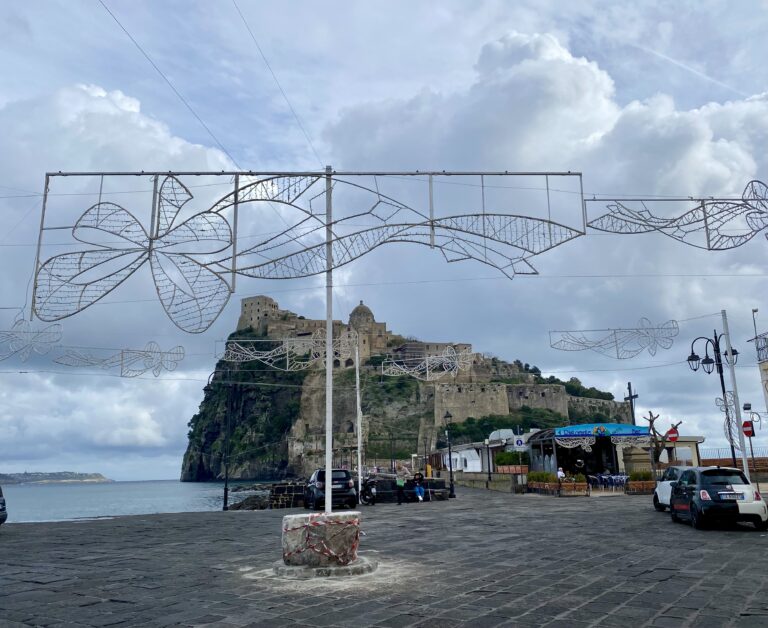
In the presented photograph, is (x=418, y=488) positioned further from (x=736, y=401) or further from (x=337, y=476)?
(x=736, y=401)

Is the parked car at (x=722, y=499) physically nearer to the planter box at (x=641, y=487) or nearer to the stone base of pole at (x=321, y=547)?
the stone base of pole at (x=321, y=547)

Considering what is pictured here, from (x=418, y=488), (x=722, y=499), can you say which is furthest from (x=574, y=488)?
(x=722, y=499)

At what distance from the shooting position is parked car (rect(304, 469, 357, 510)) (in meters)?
20.9

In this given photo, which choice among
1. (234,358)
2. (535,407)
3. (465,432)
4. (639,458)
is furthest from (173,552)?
(535,407)

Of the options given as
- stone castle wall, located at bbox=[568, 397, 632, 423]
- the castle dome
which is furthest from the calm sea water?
stone castle wall, located at bbox=[568, 397, 632, 423]

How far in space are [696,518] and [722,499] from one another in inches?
28.5

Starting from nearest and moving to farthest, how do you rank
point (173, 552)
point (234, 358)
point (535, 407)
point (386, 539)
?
point (173, 552) → point (386, 539) → point (234, 358) → point (535, 407)

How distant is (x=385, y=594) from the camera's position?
21.8ft

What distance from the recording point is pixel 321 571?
766 cm

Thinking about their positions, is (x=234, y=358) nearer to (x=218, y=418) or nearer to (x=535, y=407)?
(x=535, y=407)

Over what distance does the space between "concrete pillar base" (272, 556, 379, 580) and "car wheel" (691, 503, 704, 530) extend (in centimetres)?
825

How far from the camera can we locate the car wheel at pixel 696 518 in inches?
504

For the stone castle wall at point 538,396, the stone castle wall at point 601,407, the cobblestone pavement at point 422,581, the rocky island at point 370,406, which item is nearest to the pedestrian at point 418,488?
the cobblestone pavement at point 422,581

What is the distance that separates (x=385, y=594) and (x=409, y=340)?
128384 mm
